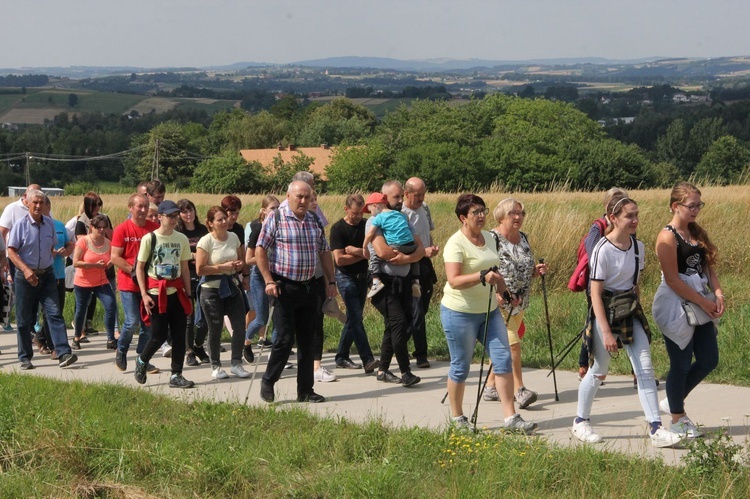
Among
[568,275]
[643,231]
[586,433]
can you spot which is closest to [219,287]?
[586,433]

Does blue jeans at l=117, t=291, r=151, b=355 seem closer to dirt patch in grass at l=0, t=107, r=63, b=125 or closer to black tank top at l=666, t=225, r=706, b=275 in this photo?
black tank top at l=666, t=225, r=706, b=275

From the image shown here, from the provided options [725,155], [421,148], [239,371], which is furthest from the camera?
[725,155]

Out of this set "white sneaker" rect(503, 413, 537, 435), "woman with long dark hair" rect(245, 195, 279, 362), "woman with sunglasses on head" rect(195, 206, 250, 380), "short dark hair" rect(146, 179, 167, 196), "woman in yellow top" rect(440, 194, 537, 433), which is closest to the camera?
"white sneaker" rect(503, 413, 537, 435)

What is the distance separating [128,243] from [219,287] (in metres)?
1.01

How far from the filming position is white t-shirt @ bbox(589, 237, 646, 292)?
21.6ft

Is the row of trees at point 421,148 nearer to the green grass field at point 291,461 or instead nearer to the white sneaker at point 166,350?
the white sneaker at point 166,350

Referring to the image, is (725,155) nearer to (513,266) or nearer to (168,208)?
(168,208)

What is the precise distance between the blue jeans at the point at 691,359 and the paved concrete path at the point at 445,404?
0.36 m

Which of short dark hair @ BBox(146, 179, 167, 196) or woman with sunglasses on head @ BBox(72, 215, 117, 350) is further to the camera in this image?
woman with sunglasses on head @ BBox(72, 215, 117, 350)

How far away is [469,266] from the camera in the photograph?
7020 mm

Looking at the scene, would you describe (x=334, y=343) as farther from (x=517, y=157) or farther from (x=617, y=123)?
(x=617, y=123)

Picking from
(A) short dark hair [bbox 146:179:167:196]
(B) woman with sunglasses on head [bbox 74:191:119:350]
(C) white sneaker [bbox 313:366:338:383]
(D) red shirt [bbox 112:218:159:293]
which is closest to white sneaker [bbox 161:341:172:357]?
(B) woman with sunglasses on head [bbox 74:191:119:350]

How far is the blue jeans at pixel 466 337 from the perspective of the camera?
276 inches

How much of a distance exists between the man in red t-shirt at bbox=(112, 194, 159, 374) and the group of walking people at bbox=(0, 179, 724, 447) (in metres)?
0.01
